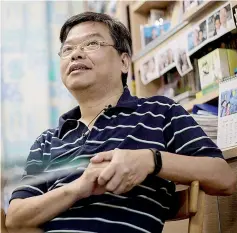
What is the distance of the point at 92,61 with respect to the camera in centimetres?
121

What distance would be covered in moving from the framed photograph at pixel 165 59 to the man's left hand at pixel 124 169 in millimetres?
1200

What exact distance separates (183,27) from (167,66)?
199mm

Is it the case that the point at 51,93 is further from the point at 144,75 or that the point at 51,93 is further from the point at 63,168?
the point at 63,168

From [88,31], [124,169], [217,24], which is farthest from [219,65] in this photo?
[124,169]

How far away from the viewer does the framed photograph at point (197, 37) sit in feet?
5.89

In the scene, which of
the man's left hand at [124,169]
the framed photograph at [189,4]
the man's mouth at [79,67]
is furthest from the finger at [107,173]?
the framed photograph at [189,4]

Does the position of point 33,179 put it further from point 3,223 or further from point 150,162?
point 150,162

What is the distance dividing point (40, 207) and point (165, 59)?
4.25ft

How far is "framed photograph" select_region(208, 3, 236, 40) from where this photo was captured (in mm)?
1633

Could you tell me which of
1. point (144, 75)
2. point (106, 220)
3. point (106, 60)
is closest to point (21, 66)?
point (144, 75)

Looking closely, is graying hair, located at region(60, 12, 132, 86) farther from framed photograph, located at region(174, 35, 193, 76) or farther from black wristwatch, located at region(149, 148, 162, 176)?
framed photograph, located at region(174, 35, 193, 76)

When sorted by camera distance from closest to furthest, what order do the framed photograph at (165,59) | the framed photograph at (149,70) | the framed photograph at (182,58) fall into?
the framed photograph at (182,58), the framed photograph at (165,59), the framed photograph at (149,70)

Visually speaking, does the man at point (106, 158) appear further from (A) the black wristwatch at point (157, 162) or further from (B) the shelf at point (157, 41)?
(B) the shelf at point (157, 41)

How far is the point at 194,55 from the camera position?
200cm
